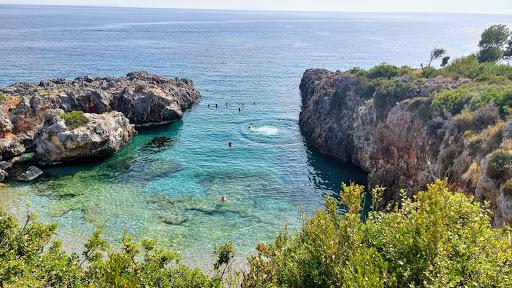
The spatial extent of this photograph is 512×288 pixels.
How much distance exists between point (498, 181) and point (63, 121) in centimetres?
5650

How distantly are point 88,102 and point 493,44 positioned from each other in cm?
8558

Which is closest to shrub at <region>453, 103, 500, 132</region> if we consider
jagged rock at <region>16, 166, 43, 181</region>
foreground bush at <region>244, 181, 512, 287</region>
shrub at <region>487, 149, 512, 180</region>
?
shrub at <region>487, 149, 512, 180</region>

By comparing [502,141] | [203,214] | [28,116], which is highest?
[502,141]

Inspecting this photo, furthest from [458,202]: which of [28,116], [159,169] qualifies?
[28,116]

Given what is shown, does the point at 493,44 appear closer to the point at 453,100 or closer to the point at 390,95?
the point at 390,95

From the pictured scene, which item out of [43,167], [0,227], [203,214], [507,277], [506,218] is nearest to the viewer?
[507,277]

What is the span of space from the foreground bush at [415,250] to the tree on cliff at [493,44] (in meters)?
78.2

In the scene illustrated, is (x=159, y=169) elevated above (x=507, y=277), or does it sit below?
below

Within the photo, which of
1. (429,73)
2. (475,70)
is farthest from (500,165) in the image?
(475,70)

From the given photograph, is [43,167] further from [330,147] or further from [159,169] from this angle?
[330,147]

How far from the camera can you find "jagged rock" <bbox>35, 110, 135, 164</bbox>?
184 feet

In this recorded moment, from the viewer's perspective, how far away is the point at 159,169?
56.2m

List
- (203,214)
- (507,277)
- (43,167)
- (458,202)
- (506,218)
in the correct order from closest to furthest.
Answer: (507,277), (458,202), (506,218), (203,214), (43,167)

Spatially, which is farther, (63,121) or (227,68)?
(227,68)
